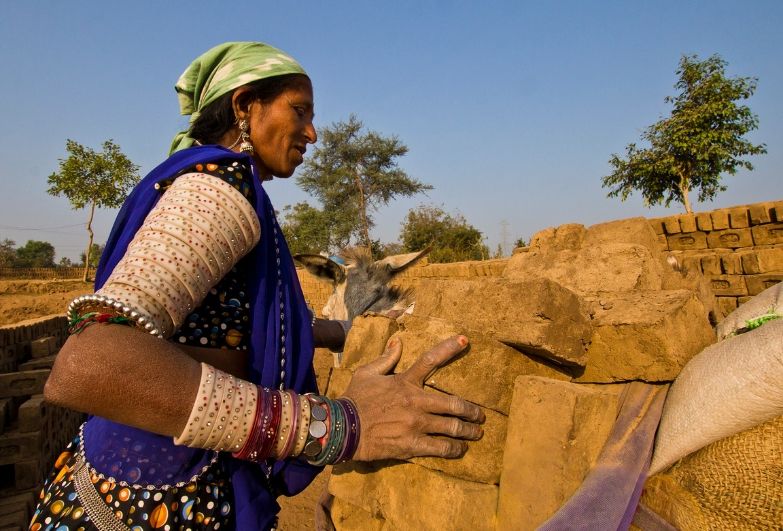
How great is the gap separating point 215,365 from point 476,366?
27.5 inches

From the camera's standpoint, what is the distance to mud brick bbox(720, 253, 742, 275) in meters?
6.06

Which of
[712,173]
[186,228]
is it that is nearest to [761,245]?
[186,228]

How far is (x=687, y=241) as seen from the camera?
275 inches

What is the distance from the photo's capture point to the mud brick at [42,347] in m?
5.61

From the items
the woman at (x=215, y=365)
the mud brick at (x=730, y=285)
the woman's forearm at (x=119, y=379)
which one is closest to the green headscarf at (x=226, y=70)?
the woman at (x=215, y=365)

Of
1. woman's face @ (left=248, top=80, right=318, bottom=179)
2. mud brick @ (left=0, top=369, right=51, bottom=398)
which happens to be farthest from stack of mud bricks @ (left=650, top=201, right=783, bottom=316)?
mud brick @ (left=0, top=369, right=51, bottom=398)

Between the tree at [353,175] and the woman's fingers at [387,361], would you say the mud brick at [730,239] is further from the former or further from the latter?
the tree at [353,175]

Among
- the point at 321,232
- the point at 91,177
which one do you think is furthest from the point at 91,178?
the point at 321,232

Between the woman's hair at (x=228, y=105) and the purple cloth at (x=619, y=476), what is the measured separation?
1328 mm

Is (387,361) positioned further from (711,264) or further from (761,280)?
(711,264)

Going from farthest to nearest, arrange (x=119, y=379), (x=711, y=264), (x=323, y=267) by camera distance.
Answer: (x=711, y=264), (x=323, y=267), (x=119, y=379)

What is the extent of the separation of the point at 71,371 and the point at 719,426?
4.59 feet

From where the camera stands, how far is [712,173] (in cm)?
1469

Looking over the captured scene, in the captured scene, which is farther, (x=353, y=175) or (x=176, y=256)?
(x=353, y=175)
